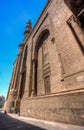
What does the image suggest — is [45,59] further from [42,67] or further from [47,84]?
[47,84]

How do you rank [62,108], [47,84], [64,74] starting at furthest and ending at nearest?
1. [47,84]
2. [64,74]
3. [62,108]

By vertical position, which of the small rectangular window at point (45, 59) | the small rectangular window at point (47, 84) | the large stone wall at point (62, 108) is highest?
the small rectangular window at point (45, 59)

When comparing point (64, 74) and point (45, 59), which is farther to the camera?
point (45, 59)

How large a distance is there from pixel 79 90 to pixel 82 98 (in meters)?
0.45

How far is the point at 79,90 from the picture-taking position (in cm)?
563

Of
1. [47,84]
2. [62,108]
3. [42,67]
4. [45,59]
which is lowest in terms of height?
[62,108]

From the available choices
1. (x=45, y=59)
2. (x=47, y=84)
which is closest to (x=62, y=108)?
(x=47, y=84)

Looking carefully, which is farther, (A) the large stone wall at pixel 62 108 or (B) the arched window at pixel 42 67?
(B) the arched window at pixel 42 67

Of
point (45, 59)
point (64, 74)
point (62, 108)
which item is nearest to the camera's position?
point (62, 108)

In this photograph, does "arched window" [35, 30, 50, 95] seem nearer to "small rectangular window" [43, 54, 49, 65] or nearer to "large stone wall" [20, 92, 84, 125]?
"small rectangular window" [43, 54, 49, 65]

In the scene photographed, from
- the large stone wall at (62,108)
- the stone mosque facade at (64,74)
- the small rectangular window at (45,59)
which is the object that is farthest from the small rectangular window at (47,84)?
the small rectangular window at (45,59)

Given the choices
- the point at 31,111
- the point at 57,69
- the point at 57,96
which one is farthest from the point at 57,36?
the point at 31,111

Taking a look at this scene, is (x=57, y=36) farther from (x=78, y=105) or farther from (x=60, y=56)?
(x=78, y=105)

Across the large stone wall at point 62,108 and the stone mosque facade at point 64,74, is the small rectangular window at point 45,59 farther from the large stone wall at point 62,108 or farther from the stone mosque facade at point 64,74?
the large stone wall at point 62,108
